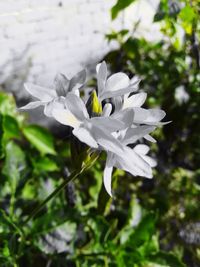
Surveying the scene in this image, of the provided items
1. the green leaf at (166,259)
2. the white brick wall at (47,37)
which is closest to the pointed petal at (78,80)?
the green leaf at (166,259)

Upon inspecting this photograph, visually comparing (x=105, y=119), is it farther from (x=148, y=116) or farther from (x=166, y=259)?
(x=166, y=259)

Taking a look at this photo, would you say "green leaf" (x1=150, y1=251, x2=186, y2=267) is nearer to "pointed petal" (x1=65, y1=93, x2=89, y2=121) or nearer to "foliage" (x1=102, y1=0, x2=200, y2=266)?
"foliage" (x1=102, y1=0, x2=200, y2=266)

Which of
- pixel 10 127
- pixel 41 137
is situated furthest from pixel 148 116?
pixel 41 137

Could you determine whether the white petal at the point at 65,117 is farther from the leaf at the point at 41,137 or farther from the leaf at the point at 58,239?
the leaf at the point at 41,137

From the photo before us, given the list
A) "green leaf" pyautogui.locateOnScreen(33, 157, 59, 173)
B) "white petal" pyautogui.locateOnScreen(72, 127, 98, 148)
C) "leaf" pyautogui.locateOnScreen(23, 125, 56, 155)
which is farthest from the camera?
"leaf" pyautogui.locateOnScreen(23, 125, 56, 155)

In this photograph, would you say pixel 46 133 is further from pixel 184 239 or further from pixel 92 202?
pixel 184 239

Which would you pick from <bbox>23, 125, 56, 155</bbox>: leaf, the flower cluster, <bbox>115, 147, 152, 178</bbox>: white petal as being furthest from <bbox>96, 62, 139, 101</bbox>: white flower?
<bbox>23, 125, 56, 155</bbox>: leaf

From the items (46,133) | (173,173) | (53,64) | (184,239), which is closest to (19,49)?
(53,64)
